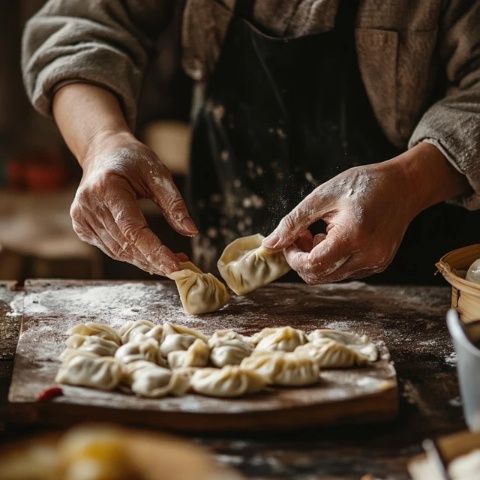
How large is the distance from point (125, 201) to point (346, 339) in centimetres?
74

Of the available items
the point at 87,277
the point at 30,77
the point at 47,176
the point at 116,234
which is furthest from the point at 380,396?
the point at 47,176

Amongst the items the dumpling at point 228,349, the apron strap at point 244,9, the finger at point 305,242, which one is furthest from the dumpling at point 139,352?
the apron strap at point 244,9

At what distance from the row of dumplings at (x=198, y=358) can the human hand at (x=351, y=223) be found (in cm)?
21

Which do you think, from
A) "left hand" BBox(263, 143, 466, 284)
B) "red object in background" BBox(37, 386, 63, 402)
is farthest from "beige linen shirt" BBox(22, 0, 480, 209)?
"red object in background" BBox(37, 386, 63, 402)

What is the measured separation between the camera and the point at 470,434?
1.51 metres

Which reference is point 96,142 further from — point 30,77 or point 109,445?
point 109,445

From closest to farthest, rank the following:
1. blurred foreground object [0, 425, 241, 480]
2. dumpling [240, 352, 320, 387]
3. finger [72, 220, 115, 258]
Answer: blurred foreground object [0, 425, 241, 480], dumpling [240, 352, 320, 387], finger [72, 220, 115, 258]

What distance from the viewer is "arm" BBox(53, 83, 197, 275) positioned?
230 cm

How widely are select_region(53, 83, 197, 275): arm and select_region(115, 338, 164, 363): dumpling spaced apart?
415 millimetres

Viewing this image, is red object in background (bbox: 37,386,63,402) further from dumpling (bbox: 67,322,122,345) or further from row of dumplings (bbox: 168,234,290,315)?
row of dumplings (bbox: 168,234,290,315)

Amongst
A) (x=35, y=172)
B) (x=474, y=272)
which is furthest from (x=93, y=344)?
(x=35, y=172)

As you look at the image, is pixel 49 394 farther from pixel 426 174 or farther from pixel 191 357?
pixel 426 174

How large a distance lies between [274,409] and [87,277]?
2.72 m

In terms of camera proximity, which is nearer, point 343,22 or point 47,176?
point 343,22
